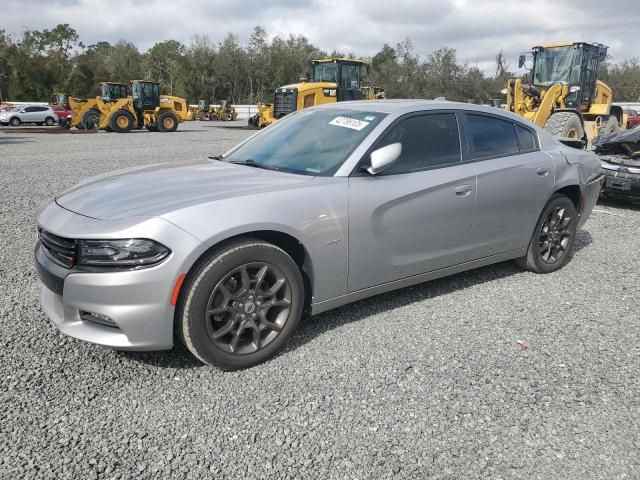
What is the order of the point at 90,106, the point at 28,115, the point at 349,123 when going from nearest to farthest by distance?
the point at 349,123
the point at 90,106
the point at 28,115

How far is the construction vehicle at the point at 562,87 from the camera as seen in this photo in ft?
43.8

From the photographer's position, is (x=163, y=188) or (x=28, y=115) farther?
(x=28, y=115)

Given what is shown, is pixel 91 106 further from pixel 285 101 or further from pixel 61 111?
pixel 285 101

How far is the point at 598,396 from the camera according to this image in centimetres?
291

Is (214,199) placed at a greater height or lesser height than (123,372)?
greater

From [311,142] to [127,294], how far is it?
69.5 inches

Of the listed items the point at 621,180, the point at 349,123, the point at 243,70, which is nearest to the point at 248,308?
the point at 349,123

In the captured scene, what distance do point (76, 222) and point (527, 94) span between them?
43.7 ft

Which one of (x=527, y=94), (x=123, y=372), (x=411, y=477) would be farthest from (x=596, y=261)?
(x=527, y=94)

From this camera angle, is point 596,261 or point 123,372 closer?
point 123,372

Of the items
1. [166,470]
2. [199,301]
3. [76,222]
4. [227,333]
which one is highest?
[76,222]

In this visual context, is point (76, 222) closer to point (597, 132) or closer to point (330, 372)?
point (330, 372)

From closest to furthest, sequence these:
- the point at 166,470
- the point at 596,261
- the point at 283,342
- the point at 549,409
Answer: the point at 166,470, the point at 549,409, the point at 283,342, the point at 596,261

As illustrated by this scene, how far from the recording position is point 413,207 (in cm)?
366
